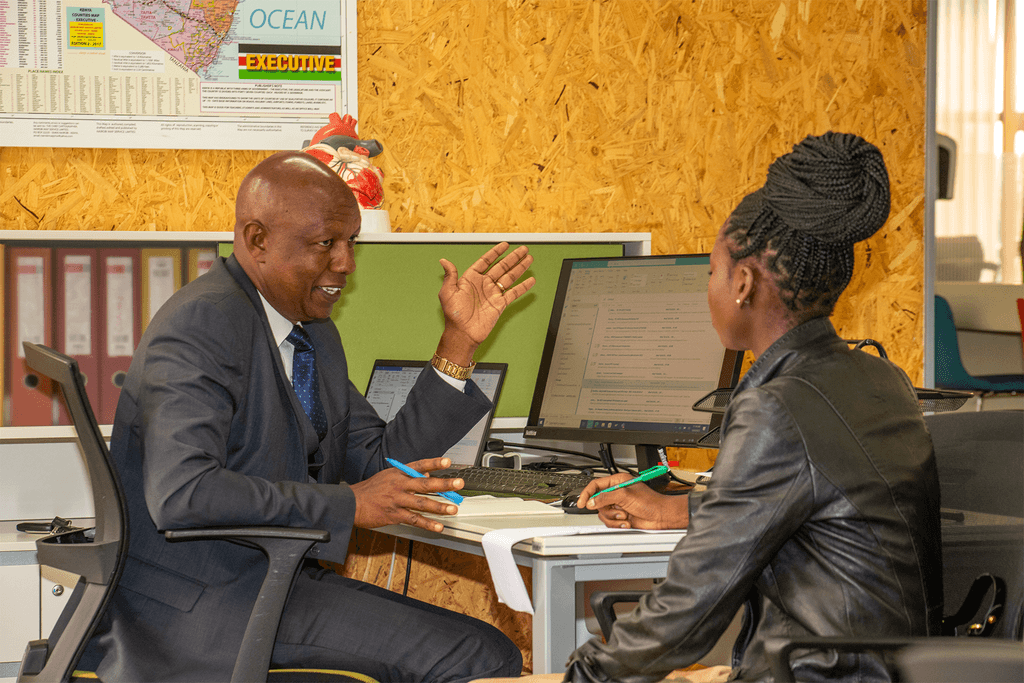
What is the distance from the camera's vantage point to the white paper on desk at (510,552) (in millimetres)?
1490

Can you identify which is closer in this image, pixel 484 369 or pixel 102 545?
pixel 102 545

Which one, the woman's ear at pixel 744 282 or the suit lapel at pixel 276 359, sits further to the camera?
the suit lapel at pixel 276 359

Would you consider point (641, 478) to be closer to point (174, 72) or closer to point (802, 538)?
point (802, 538)

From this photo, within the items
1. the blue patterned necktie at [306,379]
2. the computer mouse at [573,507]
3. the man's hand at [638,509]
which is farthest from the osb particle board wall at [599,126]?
the man's hand at [638,509]

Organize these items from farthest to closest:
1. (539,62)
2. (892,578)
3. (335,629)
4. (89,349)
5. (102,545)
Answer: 1. (539,62)
2. (89,349)
3. (335,629)
4. (102,545)
5. (892,578)

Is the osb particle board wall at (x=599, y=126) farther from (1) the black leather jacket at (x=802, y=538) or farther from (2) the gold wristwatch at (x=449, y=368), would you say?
(1) the black leather jacket at (x=802, y=538)

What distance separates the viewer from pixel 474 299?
2.14m

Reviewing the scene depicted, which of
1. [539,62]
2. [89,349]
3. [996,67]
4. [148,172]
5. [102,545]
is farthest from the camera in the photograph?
[996,67]

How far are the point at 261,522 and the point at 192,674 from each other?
24cm

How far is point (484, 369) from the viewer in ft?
7.72

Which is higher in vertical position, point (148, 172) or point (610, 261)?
point (148, 172)

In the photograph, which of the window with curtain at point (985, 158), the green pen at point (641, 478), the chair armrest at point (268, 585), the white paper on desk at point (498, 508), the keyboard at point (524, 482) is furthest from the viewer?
the window with curtain at point (985, 158)

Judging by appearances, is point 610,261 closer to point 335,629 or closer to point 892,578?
point 335,629

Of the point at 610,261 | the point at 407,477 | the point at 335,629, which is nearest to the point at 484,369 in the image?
the point at 610,261
